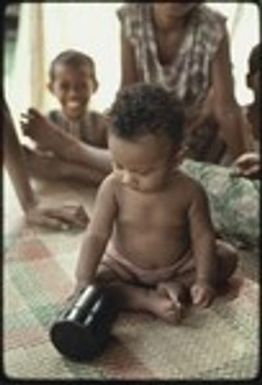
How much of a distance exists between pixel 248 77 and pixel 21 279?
54 cm

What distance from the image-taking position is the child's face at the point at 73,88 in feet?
4.83

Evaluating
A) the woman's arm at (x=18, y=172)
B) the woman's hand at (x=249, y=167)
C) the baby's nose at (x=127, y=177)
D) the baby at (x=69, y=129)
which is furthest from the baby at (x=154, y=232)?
the baby at (x=69, y=129)

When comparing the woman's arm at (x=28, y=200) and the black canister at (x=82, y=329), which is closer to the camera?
the black canister at (x=82, y=329)

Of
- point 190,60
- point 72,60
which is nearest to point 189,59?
point 190,60

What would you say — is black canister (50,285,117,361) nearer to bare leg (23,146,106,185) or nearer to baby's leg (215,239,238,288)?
baby's leg (215,239,238,288)

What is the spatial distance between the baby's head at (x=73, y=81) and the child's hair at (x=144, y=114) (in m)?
0.53

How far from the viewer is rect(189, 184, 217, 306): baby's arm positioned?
39.8 inches

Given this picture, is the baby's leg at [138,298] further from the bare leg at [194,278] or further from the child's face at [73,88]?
the child's face at [73,88]

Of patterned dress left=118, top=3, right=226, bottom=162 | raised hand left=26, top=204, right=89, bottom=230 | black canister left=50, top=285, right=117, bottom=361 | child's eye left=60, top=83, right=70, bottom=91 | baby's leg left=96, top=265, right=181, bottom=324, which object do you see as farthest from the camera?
child's eye left=60, top=83, right=70, bottom=91

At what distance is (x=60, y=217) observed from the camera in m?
1.28

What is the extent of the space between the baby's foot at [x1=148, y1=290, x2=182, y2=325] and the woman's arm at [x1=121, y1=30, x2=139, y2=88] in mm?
554

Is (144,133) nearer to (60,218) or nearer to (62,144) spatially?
(60,218)

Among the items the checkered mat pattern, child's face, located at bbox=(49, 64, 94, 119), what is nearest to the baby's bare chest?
the checkered mat pattern

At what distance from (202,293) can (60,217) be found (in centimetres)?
37
